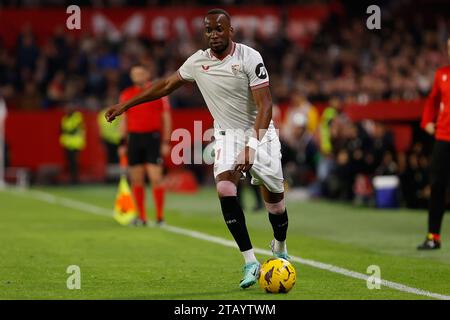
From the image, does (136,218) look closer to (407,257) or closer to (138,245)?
(138,245)

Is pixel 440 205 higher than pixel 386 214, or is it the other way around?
pixel 440 205

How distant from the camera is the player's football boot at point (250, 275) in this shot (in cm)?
923

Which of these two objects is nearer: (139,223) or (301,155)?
(139,223)

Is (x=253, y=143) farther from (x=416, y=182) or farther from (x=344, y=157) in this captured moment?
(x=344, y=157)

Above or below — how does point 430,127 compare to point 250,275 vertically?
above

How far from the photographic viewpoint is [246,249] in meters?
9.48

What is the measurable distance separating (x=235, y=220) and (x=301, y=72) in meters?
21.8

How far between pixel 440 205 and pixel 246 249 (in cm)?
403

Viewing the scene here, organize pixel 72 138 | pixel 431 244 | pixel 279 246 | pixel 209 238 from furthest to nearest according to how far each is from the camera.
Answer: pixel 72 138 → pixel 209 238 → pixel 431 244 → pixel 279 246

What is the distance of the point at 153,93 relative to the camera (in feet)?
32.3

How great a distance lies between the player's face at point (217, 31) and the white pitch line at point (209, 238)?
2.43m

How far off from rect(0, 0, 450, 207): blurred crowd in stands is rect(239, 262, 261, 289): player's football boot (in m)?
12.9

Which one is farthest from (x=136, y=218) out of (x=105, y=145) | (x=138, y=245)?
(x=105, y=145)

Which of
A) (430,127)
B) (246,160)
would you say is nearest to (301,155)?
(430,127)
